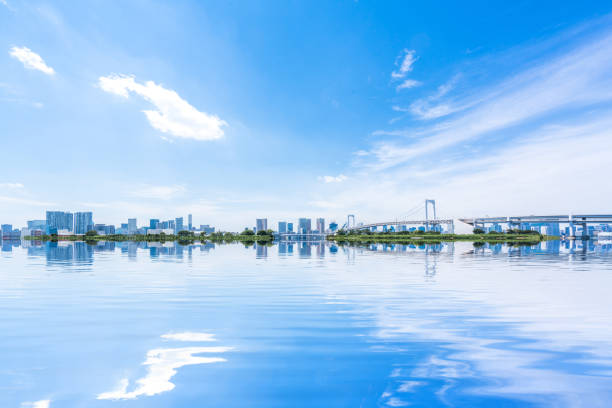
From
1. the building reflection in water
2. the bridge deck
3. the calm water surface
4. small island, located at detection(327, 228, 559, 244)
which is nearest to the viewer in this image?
the calm water surface

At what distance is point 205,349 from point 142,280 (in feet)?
47.4

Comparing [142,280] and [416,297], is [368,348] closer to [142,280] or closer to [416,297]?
[416,297]

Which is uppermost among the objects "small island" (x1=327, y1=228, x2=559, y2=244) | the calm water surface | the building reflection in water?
the calm water surface

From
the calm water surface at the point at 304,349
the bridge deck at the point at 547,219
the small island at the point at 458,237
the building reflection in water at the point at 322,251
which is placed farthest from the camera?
the bridge deck at the point at 547,219

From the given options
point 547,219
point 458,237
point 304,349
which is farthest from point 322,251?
point 547,219

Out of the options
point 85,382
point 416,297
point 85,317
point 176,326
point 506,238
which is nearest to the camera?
point 85,382

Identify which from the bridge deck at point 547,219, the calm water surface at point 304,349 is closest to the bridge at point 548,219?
the bridge deck at point 547,219

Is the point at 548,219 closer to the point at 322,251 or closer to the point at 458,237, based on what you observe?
the point at 458,237

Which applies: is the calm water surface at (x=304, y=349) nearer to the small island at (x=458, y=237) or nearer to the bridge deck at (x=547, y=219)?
the small island at (x=458, y=237)

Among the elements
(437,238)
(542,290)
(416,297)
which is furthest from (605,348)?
(437,238)

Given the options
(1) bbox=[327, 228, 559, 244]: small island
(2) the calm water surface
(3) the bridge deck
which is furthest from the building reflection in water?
(3) the bridge deck

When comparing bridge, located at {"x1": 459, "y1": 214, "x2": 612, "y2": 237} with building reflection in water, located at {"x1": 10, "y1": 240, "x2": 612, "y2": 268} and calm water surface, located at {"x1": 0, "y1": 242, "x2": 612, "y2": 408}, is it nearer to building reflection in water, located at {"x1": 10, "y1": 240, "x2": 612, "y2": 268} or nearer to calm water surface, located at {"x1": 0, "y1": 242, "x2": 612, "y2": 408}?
building reflection in water, located at {"x1": 10, "y1": 240, "x2": 612, "y2": 268}

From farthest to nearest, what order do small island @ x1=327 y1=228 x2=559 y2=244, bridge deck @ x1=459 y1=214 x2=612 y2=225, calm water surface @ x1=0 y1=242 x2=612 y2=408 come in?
bridge deck @ x1=459 y1=214 x2=612 y2=225 < small island @ x1=327 y1=228 x2=559 y2=244 < calm water surface @ x1=0 y1=242 x2=612 y2=408

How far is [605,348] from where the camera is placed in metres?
8.40
